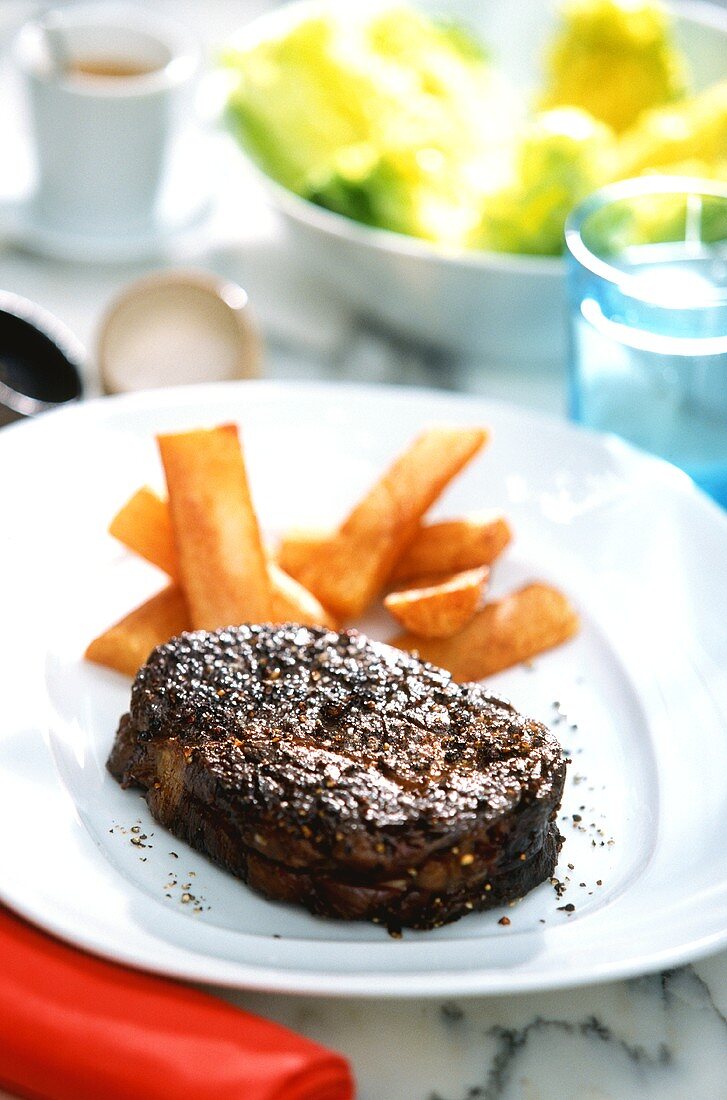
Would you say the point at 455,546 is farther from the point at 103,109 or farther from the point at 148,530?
the point at 103,109

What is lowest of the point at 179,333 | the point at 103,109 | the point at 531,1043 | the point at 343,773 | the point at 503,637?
the point at 531,1043

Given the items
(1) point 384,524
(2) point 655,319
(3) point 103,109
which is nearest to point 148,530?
(1) point 384,524

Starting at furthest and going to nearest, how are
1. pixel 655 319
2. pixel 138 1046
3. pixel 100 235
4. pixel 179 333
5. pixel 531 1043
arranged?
pixel 100 235
pixel 179 333
pixel 655 319
pixel 531 1043
pixel 138 1046

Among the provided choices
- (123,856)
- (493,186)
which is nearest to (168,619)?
(123,856)

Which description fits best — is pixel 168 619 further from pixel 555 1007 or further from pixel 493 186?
pixel 493 186

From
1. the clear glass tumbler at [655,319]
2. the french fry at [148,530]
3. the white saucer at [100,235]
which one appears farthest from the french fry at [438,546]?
the white saucer at [100,235]

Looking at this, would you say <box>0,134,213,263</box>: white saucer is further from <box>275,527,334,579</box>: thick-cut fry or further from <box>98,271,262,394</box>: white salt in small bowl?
<box>275,527,334,579</box>: thick-cut fry
